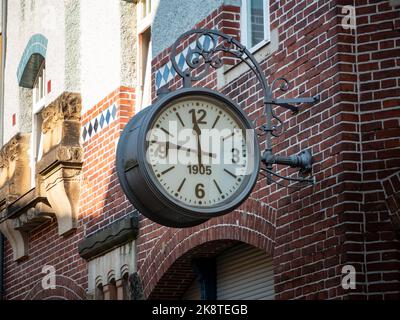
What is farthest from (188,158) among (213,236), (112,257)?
(112,257)

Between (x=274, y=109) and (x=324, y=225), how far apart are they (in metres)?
1.54

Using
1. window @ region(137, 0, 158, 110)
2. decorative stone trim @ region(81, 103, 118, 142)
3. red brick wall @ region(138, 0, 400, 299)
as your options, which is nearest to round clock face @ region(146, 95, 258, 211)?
red brick wall @ region(138, 0, 400, 299)

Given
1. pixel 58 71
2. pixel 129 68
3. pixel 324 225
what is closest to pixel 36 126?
pixel 58 71

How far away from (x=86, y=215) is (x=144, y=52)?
2161 mm

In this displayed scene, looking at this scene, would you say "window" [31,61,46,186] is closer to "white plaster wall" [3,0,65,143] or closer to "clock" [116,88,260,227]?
"white plaster wall" [3,0,65,143]

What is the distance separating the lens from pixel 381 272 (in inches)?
393

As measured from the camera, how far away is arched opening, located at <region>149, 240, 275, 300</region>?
12195 millimetres

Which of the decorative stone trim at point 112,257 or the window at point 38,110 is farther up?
the window at point 38,110

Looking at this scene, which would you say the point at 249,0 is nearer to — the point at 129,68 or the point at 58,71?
the point at 129,68

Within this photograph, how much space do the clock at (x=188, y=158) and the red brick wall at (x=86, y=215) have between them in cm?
453

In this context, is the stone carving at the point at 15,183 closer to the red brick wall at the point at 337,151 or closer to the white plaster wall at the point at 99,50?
the white plaster wall at the point at 99,50

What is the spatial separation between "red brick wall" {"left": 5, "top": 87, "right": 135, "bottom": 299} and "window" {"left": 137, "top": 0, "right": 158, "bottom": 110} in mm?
150

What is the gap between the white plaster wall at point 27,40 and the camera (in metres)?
16.9

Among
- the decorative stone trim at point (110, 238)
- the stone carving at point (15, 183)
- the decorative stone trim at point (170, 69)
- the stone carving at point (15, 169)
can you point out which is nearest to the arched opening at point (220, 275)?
the decorative stone trim at point (110, 238)
